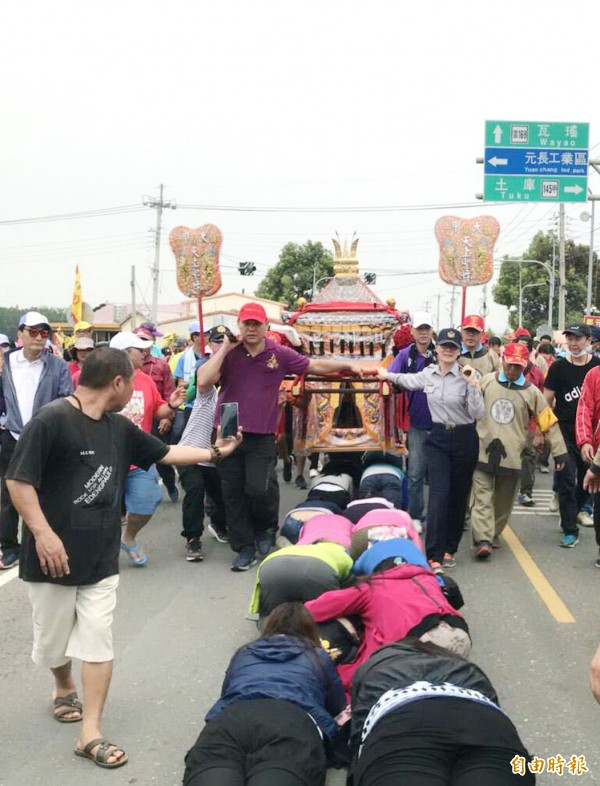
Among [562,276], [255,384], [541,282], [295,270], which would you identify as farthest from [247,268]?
[255,384]

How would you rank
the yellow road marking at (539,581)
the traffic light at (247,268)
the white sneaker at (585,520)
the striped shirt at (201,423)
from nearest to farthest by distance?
the yellow road marking at (539,581), the striped shirt at (201,423), the white sneaker at (585,520), the traffic light at (247,268)

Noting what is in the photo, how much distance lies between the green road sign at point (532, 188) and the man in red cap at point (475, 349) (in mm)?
12074

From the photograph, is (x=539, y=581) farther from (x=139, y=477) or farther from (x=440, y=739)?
(x=440, y=739)

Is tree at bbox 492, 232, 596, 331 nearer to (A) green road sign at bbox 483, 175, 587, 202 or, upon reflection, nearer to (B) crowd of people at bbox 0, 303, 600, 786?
(A) green road sign at bbox 483, 175, 587, 202

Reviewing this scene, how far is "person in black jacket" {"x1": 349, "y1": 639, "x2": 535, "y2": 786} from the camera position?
291cm

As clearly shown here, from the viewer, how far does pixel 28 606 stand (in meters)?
6.38

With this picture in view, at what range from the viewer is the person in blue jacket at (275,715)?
314cm

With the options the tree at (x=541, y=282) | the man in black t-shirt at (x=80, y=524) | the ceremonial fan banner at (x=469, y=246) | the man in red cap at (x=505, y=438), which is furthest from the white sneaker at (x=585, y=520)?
the tree at (x=541, y=282)

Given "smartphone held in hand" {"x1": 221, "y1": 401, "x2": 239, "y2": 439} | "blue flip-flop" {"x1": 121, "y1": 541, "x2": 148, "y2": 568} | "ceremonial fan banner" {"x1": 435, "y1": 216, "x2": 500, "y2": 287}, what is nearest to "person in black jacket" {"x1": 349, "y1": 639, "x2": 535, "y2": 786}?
"smartphone held in hand" {"x1": 221, "y1": 401, "x2": 239, "y2": 439}

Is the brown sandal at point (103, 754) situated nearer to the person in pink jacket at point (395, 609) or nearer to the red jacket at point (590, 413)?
the person in pink jacket at point (395, 609)

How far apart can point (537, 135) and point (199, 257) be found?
44.6 ft

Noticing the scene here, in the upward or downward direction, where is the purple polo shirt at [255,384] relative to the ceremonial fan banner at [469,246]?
downward

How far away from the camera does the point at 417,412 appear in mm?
8164

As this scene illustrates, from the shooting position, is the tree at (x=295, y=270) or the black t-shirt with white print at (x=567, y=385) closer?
the black t-shirt with white print at (x=567, y=385)
